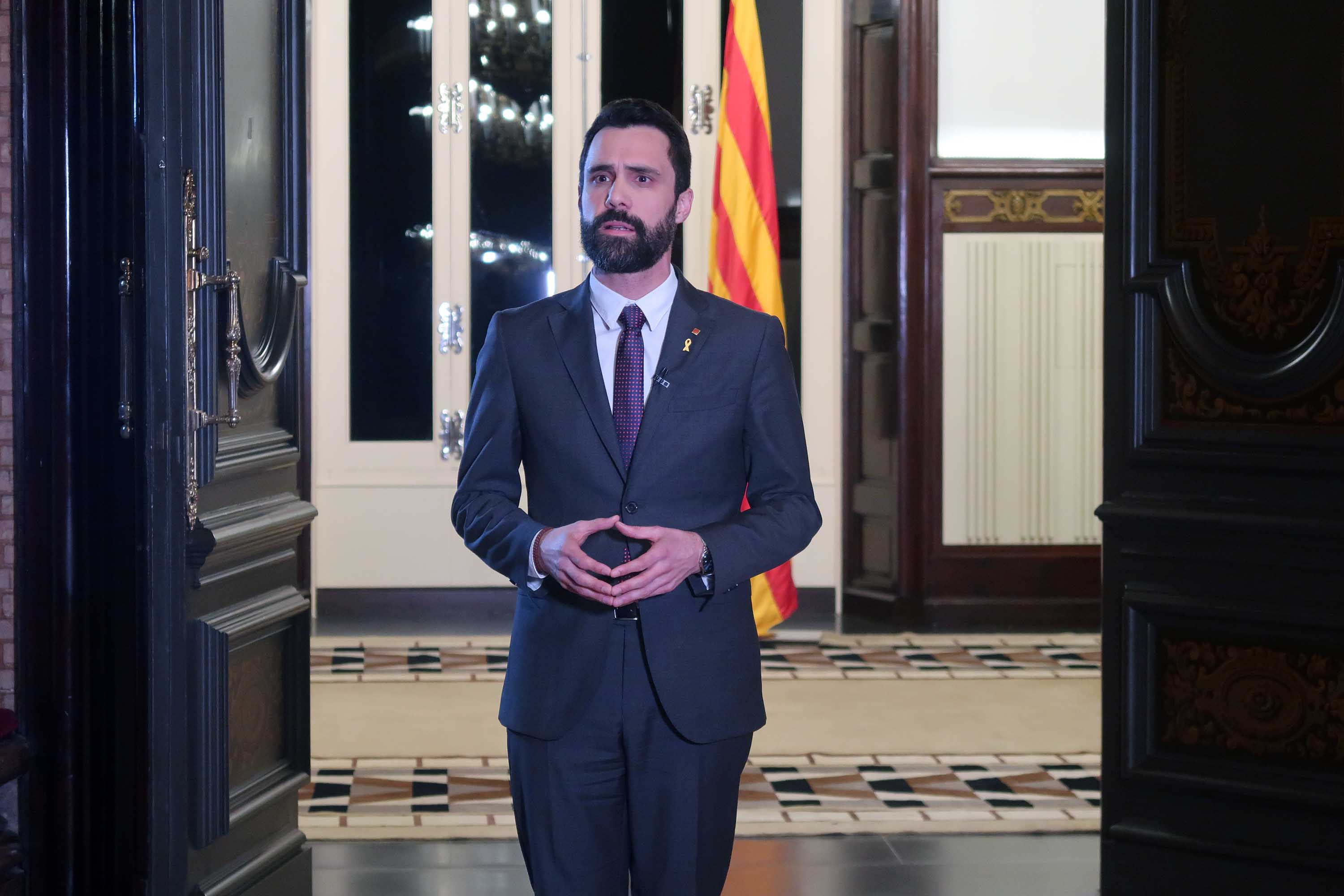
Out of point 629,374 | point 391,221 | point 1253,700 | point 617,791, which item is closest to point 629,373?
point 629,374

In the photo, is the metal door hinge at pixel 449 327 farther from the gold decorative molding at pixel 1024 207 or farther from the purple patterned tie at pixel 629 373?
the purple patterned tie at pixel 629 373

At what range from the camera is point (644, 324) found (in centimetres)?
202

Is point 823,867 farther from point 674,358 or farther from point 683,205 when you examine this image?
point 683,205

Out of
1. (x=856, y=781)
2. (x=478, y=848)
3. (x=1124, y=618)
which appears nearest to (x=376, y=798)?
(x=478, y=848)

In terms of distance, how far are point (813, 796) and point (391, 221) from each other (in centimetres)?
346

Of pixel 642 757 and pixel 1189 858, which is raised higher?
pixel 642 757

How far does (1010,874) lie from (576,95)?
13.4 ft

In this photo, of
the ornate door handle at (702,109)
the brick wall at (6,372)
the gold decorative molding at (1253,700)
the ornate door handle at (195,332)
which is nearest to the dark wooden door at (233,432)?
the ornate door handle at (195,332)

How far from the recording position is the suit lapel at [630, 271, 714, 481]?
→ 1960 mm

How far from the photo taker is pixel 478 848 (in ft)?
11.5

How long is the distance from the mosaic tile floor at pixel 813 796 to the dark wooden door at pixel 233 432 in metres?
0.75

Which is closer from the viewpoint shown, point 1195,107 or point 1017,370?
point 1195,107

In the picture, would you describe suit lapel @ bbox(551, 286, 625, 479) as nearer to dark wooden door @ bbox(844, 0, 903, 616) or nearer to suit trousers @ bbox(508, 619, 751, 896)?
suit trousers @ bbox(508, 619, 751, 896)

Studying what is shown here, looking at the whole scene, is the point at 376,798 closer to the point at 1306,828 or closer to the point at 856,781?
the point at 856,781
